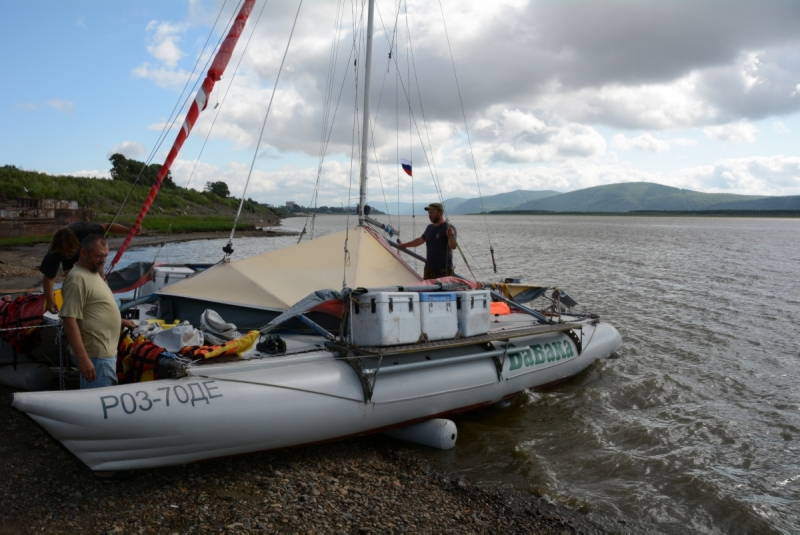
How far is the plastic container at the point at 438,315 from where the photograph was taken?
280 inches

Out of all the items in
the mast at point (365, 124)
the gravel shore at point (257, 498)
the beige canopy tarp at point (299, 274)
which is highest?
the mast at point (365, 124)

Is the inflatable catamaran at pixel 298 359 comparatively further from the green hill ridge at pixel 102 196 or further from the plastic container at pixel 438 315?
the green hill ridge at pixel 102 196

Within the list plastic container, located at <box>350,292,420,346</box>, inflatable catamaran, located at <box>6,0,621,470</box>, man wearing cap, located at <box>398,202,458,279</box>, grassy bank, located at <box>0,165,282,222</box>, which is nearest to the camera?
inflatable catamaran, located at <box>6,0,621,470</box>

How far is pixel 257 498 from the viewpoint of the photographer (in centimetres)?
539

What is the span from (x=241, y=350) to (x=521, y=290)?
684cm

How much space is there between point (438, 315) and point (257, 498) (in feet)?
10.0

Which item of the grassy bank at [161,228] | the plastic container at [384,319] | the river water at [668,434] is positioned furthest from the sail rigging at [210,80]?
the grassy bank at [161,228]

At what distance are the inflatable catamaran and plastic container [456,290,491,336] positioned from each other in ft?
0.06

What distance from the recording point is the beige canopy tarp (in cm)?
831

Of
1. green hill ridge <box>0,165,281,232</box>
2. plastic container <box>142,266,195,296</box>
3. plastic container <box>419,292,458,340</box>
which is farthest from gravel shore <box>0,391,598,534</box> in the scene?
green hill ridge <box>0,165,281,232</box>

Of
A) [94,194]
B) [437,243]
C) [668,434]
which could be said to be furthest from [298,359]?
[94,194]

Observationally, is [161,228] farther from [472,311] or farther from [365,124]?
[472,311]

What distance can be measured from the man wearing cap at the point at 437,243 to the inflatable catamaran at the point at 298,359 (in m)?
0.64

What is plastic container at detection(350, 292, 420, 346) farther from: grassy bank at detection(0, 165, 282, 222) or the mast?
grassy bank at detection(0, 165, 282, 222)
